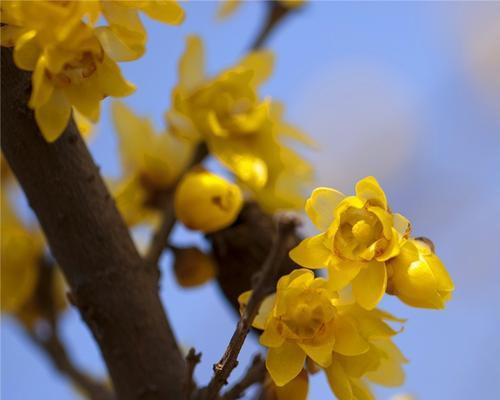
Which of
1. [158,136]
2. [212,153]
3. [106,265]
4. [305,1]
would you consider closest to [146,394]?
[106,265]

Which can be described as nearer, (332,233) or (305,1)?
(332,233)

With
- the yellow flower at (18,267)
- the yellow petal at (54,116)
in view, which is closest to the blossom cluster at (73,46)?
the yellow petal at (54,116)

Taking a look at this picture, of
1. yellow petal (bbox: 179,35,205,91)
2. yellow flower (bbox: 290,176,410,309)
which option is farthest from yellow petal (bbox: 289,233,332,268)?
yellow petal (bbox: 179,35,205,91)

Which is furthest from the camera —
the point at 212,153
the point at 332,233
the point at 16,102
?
the point at 212,153

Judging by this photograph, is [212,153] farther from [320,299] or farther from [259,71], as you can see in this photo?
[320,299]

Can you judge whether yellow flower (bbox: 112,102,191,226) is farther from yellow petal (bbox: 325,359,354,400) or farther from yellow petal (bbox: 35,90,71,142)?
yellow petal (bbox: 325,359,354,400)

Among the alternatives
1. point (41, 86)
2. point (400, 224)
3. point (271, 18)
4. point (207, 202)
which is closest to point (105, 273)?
point (207, 202)

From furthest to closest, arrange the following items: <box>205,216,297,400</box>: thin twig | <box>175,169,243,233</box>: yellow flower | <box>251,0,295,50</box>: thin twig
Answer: <box>251,0,295,50</box>: thin twig < <box>175,169,243,233</box>: yellow flower < <box>205,216,297,400</box>: thin twig
